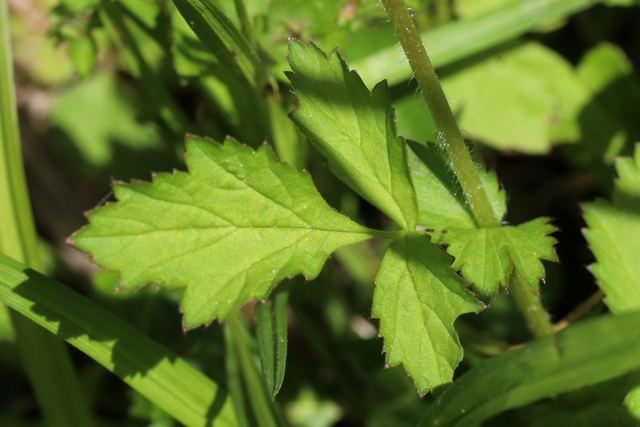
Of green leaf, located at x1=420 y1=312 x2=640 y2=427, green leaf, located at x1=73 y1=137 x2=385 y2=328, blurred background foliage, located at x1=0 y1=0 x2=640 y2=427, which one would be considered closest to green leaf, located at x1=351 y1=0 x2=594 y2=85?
blurred background foliage, located at x1=0 y1=0 x2=640 y2=427

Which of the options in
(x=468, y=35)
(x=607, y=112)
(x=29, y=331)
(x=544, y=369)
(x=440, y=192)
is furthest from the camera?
(x=607, y=112)

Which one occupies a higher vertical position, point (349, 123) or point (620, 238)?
point (349, 123)

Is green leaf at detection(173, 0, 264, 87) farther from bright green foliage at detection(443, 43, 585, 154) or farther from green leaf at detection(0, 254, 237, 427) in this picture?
bright green foliage at detection(443, 43, 585, 154)

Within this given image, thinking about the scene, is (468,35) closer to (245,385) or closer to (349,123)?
(349,123)

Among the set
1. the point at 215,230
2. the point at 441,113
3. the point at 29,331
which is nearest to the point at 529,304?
the point at 441,113

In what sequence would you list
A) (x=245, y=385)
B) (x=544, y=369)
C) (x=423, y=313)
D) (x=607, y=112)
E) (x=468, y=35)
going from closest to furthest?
(x=544, y=369) < (x=423, y=313) < (x=245, y=385) < (x=468, y=35) < (x=607, y=112)

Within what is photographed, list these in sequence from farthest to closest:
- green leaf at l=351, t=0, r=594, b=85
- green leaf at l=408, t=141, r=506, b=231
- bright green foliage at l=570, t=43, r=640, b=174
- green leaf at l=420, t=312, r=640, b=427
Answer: bright green foliage at l=570, t=43, r=640, b=174
green leaf at l=351, t=0, r=594, b=85
green leaf at l=408, t=141, r=506, b=231
green leaf at l=420, t=312, r=640, b=427

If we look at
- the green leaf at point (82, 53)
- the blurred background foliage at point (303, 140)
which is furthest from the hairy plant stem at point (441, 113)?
the green leaf at point (82, 53)

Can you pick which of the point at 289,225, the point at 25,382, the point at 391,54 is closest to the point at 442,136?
the point at 289,225
